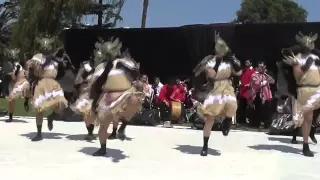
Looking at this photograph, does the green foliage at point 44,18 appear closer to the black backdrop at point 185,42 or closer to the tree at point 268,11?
the black backdrop at point 185,42

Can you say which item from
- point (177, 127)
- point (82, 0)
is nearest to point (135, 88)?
point (177, 127)

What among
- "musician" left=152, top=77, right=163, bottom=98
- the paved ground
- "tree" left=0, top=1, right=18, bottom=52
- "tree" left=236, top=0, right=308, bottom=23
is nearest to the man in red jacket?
the paved ground

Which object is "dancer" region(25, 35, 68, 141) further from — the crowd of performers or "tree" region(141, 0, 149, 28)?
"tree" region(141, 0, 149, 28)

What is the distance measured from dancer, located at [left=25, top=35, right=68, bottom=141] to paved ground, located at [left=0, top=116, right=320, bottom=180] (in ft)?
2.23

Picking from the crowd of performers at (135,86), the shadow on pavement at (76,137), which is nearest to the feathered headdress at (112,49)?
the crowd of performers at (135,86)

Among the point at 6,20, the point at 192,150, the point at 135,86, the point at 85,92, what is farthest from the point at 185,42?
the point at 6,20

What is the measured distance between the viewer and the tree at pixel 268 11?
2104 inches

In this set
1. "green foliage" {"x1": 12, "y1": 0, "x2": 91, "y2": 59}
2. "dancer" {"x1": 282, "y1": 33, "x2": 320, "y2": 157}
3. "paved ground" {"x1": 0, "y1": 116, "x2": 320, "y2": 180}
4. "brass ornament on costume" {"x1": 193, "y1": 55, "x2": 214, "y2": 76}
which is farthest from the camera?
"green foliage" {"x1": 12, "y1": 0, "x2": 91, "y2": 59}

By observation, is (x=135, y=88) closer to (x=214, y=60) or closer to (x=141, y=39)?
(x=214, y=60)

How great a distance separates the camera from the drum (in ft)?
47.4

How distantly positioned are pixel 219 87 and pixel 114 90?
5.69ft

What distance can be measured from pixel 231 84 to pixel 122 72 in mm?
1883

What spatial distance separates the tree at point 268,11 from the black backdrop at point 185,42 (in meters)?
37.9

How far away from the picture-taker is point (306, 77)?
8844 millimetres
